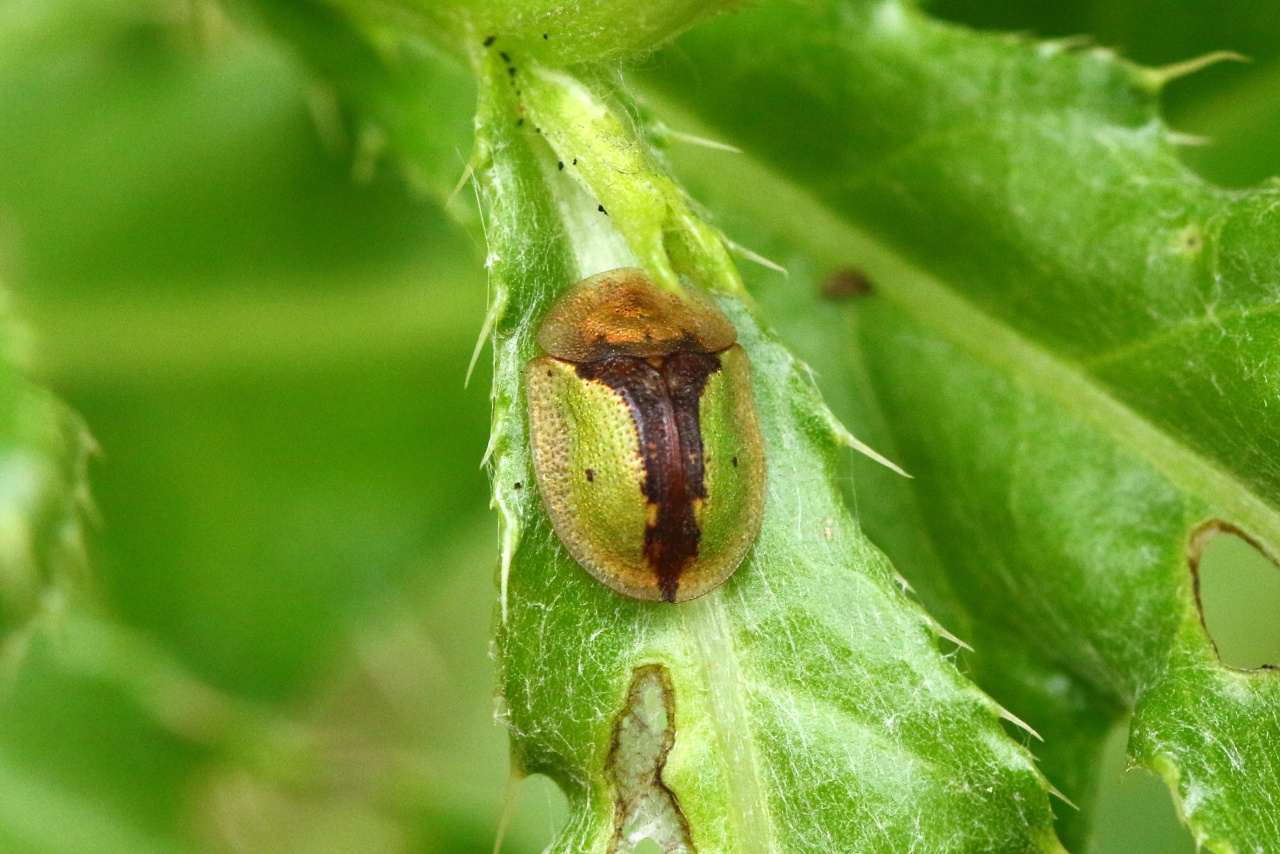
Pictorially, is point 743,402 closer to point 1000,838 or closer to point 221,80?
point 1000,838

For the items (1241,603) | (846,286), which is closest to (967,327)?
(846,286)

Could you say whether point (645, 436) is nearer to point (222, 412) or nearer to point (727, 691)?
point (727, 691)

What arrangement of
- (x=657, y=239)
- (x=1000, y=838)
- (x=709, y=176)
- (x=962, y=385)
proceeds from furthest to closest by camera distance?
1. (x=709, y=176)
2. (x=962, y=385)
3. (x=1000, y=838)
4. (x=657, y=239)

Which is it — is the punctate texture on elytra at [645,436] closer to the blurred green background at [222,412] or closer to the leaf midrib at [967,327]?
the leaf midrib at [967,327]

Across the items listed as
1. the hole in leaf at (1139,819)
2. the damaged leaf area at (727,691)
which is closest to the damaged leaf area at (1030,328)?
the damaged leaf area at (727,691)

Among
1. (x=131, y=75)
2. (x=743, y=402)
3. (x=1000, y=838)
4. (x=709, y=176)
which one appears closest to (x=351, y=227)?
(x=131, y=75)
